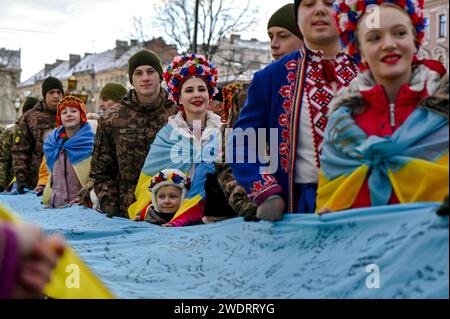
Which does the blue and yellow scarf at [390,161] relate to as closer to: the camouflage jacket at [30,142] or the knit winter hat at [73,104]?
the knit winter hat at [73,104]

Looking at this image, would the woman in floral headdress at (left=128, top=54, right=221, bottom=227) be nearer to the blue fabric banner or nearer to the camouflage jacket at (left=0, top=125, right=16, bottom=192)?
the blue fabric banner

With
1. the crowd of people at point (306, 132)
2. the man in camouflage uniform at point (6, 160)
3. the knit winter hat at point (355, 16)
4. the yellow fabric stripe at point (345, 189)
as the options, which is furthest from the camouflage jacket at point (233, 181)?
the man in camouflage uniform at point (6, 160)

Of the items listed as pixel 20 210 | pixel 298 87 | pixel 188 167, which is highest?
pixel 298 87

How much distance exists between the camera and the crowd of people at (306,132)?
2971 mm

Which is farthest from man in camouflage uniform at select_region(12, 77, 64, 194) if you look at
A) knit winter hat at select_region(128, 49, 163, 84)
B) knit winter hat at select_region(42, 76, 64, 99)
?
knit winter hat at select_region(128, 49, 163, 84)

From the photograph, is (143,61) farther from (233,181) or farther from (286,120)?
(286,120)

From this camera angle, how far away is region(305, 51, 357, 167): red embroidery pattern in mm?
3781

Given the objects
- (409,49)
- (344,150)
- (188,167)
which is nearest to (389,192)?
(344,150)

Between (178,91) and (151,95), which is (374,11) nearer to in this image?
(178,91)

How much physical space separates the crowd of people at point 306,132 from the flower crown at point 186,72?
0.03 feet

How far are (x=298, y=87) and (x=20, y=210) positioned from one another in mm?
4344

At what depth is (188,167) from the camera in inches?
229

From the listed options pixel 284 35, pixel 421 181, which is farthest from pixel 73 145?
pixel 421 181

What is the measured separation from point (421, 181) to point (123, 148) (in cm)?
420
